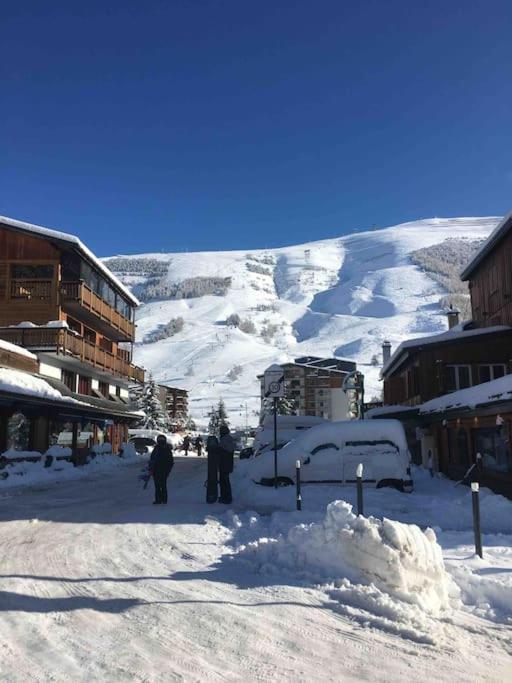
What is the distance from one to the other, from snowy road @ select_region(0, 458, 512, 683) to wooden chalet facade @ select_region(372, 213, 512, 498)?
9288mm

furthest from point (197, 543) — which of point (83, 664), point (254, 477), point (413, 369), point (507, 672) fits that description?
point (413, 369)

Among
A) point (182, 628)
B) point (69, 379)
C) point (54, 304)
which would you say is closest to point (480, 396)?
point (182, 628)

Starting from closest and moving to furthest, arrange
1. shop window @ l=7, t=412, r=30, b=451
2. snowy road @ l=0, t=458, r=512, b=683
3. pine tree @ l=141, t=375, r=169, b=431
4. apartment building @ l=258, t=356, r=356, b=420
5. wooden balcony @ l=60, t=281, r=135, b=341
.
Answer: snowy road @ l=0, t=458, r=512, b=683, shop window @ l=7, t=412, r=30, b=451, wooden balcony @ l=60, t=281, r=135, b=341, pine tree @ l=141, t=375, r=169, b=431, apartment building @ l=258, t=356, r=356, b=420

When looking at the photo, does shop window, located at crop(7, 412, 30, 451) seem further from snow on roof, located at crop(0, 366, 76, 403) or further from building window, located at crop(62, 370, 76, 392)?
building window, located at crop(62, 370, 76, 392)

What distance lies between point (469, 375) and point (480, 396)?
33.8 ft

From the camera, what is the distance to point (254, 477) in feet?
49.2

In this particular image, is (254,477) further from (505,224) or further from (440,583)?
(505,224)

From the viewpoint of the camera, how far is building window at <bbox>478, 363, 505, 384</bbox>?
2378cm

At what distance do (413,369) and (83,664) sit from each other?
24522 mm

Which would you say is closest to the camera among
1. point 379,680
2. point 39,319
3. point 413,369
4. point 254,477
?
point 379,680

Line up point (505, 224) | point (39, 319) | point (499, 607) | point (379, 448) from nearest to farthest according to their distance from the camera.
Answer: point (499, 607), point (379, 448), point (505, 224), point (39, 319)

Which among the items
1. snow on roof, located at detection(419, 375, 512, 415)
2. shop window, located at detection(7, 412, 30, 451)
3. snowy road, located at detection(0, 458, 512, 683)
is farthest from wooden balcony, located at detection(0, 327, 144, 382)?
snowy road, located at detection(0, 458, 512, 683)

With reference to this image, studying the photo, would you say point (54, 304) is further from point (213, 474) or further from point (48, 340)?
point (213, 474)

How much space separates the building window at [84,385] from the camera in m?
34.5
